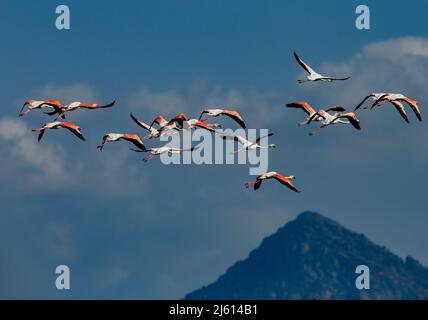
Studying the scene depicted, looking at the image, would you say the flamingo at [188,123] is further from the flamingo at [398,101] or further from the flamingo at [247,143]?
the flamingo at [398,101]

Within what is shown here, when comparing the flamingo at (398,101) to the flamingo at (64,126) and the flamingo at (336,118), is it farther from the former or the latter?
the flamingo at (64,126)

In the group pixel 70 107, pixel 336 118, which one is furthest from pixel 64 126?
pixel 336 118

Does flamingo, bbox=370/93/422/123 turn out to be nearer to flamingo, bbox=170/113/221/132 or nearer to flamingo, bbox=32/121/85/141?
flamingo, bbox=170/113/221/132

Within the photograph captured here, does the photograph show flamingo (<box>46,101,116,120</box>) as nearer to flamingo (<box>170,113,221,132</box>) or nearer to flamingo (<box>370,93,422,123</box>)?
flamingo (<box>170,113,221,132</box>)

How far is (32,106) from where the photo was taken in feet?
250

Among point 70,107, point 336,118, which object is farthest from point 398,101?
point 70,107

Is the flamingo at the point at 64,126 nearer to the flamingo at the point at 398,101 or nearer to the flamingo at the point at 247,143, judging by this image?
the flamingo at the point at 247,143

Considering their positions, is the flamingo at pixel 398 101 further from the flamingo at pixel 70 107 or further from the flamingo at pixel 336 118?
the flamingo at pixel 70 107

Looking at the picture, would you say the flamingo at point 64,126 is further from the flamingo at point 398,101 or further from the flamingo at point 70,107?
the flamingo at point 398,101

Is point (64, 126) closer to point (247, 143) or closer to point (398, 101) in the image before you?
point (247, 143)

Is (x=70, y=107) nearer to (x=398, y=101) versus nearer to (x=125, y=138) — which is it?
(x=125, y=138)

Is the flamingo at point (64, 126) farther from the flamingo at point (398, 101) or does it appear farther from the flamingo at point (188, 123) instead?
the flamingo at point (398, 101)
